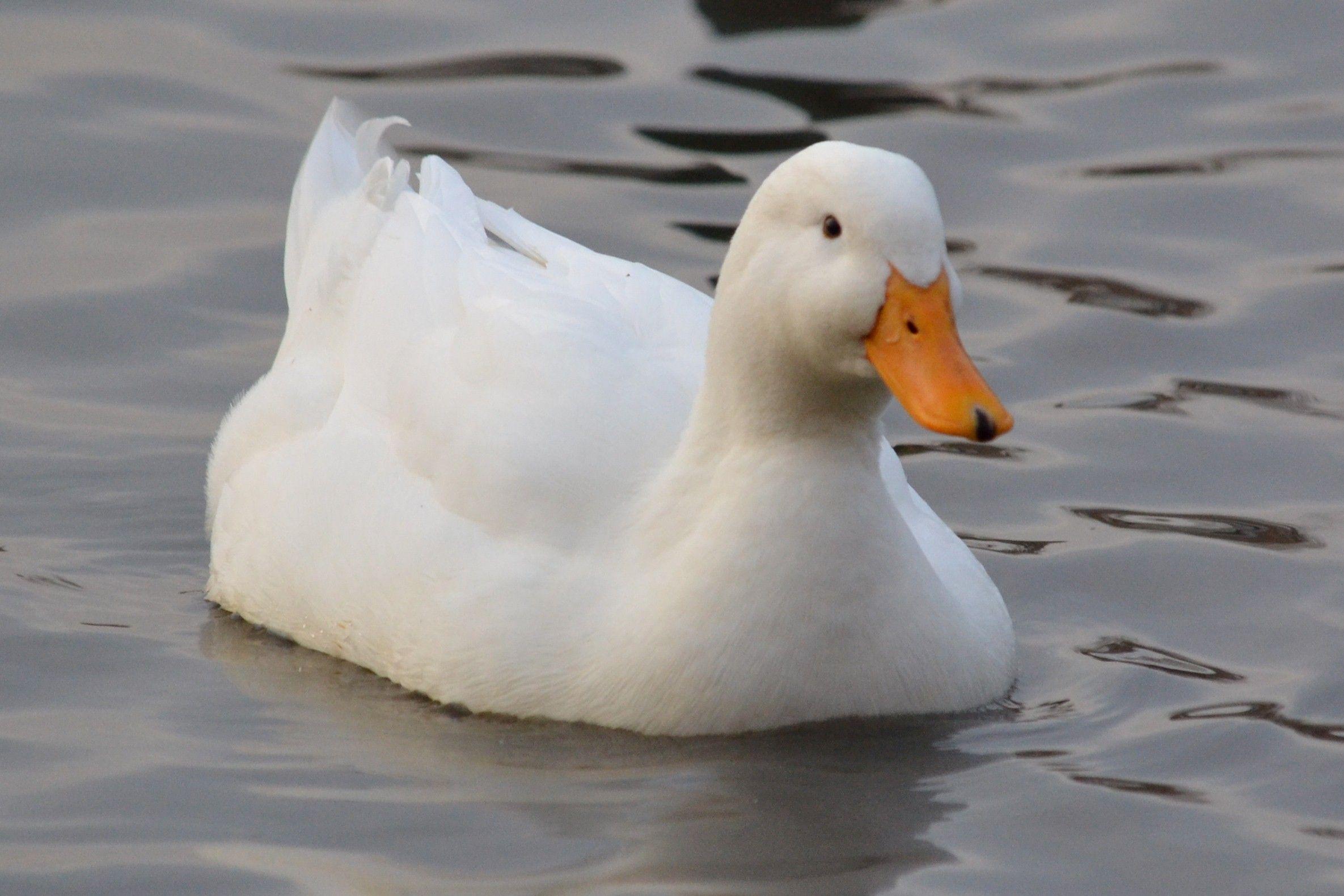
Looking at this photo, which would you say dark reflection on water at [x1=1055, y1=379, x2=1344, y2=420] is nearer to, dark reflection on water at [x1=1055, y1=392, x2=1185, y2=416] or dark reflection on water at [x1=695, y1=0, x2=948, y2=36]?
dark reflection on water at [x1=1055, y1=392, x2=1185, y2=416]

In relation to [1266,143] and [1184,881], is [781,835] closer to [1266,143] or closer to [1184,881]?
[1184,881]

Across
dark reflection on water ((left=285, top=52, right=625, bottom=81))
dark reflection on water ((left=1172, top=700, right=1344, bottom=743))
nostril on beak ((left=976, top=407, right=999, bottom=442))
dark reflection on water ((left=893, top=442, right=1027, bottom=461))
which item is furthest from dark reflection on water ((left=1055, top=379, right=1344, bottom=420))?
dark reflection on water ((left=285, top=52, right=625, bottom=81))

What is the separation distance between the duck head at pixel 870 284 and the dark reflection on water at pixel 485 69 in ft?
19.0

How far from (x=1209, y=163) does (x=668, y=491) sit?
514 cm

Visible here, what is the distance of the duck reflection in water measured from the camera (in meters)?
4.95

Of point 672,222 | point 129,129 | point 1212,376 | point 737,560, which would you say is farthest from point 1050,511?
point 129,129

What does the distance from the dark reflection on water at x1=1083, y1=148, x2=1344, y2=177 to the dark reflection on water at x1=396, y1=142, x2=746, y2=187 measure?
162cm

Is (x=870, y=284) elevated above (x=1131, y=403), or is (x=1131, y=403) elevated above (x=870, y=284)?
(x=870, y=284)

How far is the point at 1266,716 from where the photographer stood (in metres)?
5.80

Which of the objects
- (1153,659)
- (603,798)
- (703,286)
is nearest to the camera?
(603,798)

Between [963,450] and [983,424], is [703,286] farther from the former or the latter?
[983,424]

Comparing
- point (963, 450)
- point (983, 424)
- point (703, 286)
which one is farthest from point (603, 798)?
point (703, 286)

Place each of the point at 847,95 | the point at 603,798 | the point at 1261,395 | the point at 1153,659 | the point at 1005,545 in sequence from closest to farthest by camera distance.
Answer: the point at 603,798
the point at 1153,659
the point at 1005,545
the point at 1261,395
the point at 847,95

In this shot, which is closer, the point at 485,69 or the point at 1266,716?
the point at 1266,716
